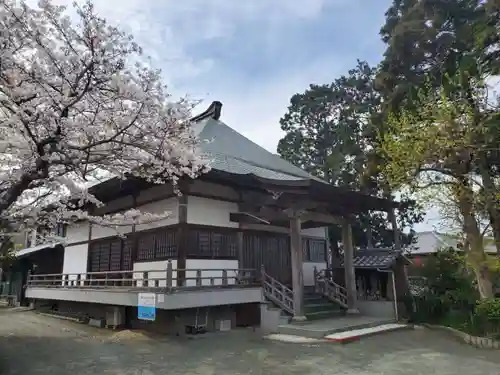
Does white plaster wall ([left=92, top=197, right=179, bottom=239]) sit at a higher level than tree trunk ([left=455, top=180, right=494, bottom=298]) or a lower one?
higher

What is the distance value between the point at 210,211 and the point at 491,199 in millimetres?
7745

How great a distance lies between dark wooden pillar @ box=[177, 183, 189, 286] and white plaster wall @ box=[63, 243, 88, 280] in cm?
677

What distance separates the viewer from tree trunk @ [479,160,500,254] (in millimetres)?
10141

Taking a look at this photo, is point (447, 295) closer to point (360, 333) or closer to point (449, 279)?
point (449, 279)

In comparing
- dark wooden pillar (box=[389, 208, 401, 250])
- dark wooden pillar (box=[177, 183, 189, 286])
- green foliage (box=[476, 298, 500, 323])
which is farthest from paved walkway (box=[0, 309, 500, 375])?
dark wooden pillar (box=[389, 208, 401, 250])

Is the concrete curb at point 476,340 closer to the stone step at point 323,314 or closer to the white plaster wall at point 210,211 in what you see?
the stone step at point 323,314

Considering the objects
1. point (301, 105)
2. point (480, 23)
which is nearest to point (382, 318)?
point (480, 23)

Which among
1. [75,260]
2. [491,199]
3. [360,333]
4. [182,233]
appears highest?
[491,199]

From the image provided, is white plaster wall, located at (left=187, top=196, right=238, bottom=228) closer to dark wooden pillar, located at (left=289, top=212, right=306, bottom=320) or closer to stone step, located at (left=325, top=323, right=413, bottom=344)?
dark wooden pillar, located at (left=289, top=212, right=306, bottom=320)

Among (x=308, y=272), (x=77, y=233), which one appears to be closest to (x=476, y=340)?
(x=308, y=272)

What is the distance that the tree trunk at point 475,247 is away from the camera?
11070 millimetres

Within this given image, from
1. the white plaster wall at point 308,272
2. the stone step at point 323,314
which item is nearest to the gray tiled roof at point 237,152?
the white plaster wall at point 308,272

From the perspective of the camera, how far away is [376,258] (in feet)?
50.2

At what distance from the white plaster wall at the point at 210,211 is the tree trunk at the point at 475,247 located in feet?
22.2
